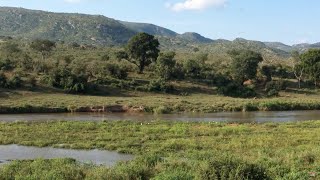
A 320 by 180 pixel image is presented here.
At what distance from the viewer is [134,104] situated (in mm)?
54344

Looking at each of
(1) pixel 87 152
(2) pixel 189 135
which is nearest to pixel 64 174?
(1) pixel 87 152

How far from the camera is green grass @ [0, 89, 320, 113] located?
5181 cm

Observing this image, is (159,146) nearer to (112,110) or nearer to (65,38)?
(112,110)

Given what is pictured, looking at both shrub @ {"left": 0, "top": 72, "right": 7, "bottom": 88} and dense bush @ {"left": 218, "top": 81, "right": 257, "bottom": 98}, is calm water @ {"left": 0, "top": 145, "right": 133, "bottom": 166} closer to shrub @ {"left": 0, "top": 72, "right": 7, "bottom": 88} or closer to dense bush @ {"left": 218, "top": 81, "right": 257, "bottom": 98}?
shrub @ {"left": 0, "top": 72, "right": 7, "bottom": 88}

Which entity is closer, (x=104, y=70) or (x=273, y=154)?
(x=273, y=154)

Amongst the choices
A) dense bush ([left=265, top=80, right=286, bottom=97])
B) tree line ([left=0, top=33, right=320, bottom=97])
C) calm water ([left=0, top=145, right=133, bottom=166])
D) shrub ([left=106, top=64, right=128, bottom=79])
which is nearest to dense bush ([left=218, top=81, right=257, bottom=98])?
tree line ([left=0, top=33, right=320, bottom=97])

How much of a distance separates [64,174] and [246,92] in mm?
53954

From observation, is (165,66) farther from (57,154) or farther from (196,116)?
(57,154)

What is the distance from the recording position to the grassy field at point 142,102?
51844mm

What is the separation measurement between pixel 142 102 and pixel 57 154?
3143cm

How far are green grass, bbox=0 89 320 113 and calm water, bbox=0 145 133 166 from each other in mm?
25379

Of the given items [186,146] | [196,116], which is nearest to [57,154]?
[186,146]

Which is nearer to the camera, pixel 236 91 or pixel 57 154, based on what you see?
pixel 57 154

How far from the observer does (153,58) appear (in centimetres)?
7356
